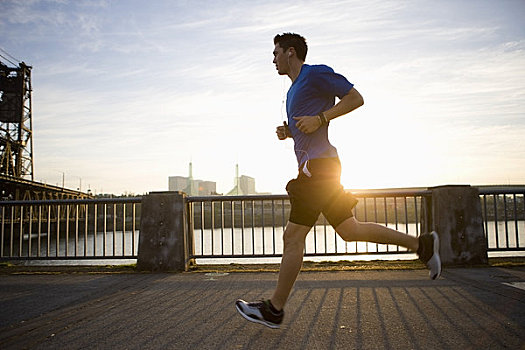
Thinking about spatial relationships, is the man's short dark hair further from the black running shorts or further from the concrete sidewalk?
the concrete sidewalk

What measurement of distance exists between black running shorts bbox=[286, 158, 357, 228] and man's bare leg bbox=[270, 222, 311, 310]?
0.07 meters

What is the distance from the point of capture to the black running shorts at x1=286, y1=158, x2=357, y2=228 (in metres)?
2.94

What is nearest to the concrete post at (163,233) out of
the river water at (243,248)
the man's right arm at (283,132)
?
the river water at (243,248)

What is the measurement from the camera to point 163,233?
603 centimetres

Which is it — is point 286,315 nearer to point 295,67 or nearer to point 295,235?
point 295,235

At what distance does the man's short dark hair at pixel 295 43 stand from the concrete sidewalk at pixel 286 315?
209cm

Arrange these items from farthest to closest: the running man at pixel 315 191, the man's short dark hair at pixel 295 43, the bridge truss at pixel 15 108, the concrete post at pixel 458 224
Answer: the bridge truss at pixel 15 108 → the concrete post at pixel 458 224 → the man's short dark hair at pixel 295 43 → the running man at pixel 315 191

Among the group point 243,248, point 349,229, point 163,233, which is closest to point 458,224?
point 243,248

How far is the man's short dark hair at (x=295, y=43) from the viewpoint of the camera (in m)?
3.30

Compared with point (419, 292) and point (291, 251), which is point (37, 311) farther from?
point (419, 292)

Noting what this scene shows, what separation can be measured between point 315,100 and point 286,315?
171 cm

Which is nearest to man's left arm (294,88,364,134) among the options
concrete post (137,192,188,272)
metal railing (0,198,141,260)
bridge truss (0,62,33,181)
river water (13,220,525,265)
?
river water (13,220,525,265)

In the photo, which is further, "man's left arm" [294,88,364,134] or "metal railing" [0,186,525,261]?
"metal railing" [0,186,525,261]

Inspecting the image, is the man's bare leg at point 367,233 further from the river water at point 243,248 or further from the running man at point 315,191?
the river water at point 243,248
